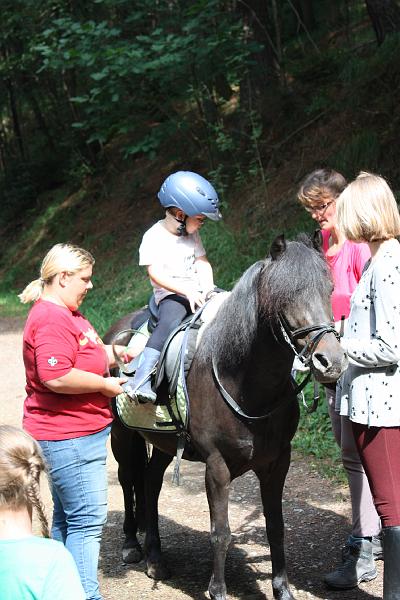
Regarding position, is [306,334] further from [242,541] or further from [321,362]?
[242,541]

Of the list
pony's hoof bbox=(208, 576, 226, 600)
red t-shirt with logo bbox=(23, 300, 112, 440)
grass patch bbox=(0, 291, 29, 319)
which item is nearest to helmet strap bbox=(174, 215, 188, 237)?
red t-shirt with logo bbox=(23, 300, 112, 440)

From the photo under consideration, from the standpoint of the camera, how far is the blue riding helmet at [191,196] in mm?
4402

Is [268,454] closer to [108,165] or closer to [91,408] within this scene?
[91,408]

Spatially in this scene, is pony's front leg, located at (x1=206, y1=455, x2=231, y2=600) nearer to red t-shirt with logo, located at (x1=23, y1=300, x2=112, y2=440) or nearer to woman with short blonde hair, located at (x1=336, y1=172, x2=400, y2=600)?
red t-shirt with logo, located at (x1=23, y1=300, x2=112, y2=440)

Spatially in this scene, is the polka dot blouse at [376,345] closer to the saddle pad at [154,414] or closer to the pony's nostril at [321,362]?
the pony's nostril at [321,362]

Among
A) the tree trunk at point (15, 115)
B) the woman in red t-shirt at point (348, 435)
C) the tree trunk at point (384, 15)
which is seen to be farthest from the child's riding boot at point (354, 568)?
the tree trunk at point (15, 115)

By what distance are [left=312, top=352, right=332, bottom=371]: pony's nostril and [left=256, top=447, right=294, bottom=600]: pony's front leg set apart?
102 cm

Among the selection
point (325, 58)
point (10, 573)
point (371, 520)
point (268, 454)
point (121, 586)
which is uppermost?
point (325, 58)

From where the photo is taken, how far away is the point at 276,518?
13.9 feet

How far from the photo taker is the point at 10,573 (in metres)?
1.99

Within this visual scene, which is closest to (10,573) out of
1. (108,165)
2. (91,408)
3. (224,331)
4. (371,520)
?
(91,408)

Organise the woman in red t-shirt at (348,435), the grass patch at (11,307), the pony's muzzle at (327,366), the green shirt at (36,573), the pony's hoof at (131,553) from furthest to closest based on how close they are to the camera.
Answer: the grass patch at (11,307), the pony's hoof at (131,553), the woman in red t-shirt at (348,435), the pony's muzzle at (327,366), the green shirt at (36,573)

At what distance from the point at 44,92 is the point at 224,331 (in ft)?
72.4

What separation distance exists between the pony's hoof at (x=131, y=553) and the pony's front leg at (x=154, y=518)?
4.3 inches
